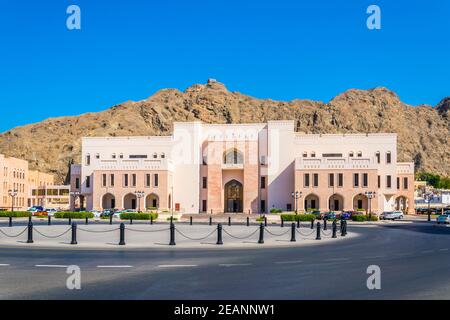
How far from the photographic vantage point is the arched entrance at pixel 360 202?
7334 cm

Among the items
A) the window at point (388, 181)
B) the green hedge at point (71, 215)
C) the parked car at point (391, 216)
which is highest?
the window at point (388, 181)

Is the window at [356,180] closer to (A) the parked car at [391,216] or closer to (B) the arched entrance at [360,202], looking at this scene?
(B) the arched entrance at [360,202]

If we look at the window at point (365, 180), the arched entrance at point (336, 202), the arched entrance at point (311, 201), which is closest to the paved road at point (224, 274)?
the window at point (365, 180)

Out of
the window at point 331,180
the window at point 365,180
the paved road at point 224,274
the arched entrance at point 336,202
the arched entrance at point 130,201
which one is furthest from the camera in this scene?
the arched entrance at point 130,201

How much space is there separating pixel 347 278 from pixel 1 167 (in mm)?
88287

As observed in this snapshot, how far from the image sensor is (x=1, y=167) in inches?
3649

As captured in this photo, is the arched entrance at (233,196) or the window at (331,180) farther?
the arched entrance at (233,196)

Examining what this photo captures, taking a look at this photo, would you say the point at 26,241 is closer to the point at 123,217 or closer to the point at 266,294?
the point at 266,294

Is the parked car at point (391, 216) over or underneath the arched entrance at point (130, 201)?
underneath

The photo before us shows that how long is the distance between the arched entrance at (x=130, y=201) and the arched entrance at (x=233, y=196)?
41.3 feet

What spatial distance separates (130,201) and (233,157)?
1534 centimetres

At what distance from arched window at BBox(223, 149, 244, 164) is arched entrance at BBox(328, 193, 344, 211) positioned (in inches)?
521

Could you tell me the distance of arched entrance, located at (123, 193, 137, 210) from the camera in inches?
3017

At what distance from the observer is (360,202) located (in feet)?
244
